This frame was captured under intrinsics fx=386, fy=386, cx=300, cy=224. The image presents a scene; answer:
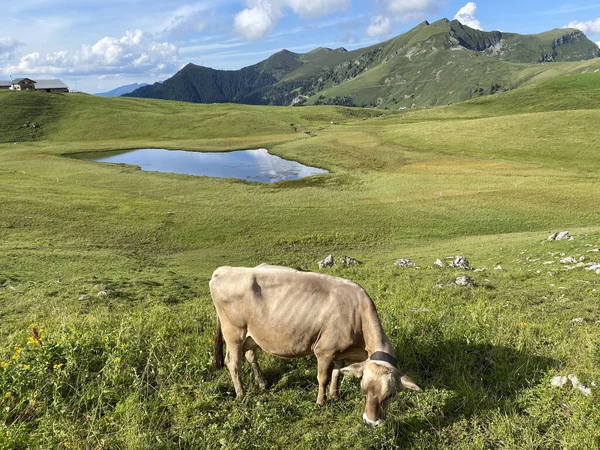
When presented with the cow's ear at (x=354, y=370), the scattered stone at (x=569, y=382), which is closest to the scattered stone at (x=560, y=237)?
the scattered stone at (x=569, y=382)

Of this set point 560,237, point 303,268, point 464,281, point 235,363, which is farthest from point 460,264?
point 235,363

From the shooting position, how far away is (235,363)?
8.62 metres

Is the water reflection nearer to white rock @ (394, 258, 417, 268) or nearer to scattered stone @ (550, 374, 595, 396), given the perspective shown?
white rock @ (394, 258, 417, 268)

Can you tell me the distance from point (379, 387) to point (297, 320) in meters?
2.21

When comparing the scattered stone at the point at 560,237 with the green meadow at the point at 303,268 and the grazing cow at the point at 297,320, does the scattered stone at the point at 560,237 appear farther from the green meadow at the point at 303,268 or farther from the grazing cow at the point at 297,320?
the grazing cow at the point at 297,320

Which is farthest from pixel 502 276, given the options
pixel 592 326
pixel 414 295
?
pixel 592 326

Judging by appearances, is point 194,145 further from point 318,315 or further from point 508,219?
point 318,315

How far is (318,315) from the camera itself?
327 inches

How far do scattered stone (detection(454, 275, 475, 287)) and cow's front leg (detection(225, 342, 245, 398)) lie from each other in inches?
531

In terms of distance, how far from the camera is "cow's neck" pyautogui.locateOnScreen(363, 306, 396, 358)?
7.76 metres

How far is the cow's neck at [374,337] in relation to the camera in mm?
7758

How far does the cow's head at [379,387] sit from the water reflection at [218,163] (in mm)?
57091

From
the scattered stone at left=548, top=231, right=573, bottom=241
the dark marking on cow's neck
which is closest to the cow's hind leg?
the dark marking on cow's neck

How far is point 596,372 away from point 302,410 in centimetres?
609
